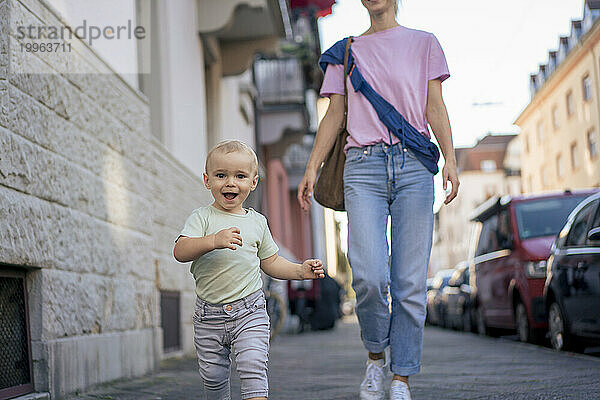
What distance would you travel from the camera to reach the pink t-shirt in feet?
14.5

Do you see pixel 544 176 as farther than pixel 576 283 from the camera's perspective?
Yes

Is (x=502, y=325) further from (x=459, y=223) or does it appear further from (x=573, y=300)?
(x=459, y=223)

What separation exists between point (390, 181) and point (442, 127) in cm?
42

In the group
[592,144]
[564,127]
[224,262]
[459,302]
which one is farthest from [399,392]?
[564,127]

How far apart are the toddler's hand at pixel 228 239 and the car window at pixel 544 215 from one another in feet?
25.3

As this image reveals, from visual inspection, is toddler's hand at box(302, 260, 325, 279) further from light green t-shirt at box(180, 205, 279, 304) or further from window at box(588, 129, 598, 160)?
window at box(588, 129, 598, 160)

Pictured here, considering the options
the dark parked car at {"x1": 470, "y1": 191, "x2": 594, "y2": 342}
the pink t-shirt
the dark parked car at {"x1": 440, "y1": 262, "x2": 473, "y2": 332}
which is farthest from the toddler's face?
the dark parked car at {"x1": 440, "y1": 262, "x2": 473, "y2": 332}

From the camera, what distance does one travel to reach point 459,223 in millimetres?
90312

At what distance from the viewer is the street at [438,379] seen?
4863mm

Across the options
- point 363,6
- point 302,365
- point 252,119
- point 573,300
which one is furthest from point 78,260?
point 252,119

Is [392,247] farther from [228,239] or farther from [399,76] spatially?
[228,239]

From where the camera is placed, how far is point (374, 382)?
4.25 metres

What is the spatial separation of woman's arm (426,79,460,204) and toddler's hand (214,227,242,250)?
159cm

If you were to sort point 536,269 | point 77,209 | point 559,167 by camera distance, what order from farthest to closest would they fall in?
point 559,167 < point 536,269 < point 77,209
